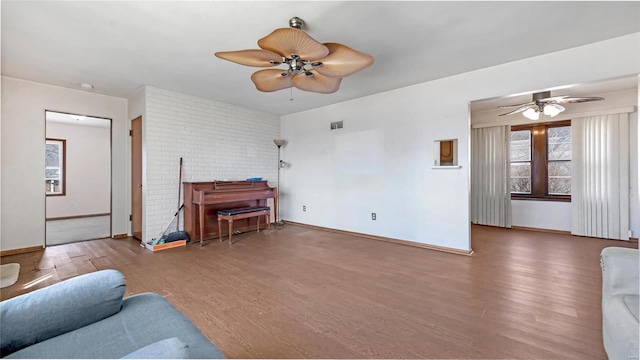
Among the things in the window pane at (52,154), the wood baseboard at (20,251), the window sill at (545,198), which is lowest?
the wood baseboard at (20,251)

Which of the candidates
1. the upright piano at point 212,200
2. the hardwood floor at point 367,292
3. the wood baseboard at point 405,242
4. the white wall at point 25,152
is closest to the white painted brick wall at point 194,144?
the upright piano at point 212,200

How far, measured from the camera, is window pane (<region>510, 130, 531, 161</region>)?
567 cm

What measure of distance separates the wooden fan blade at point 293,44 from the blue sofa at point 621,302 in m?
2.27

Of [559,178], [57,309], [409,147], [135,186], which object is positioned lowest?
[57,309]

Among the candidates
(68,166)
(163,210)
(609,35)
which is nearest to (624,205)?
(609,35)

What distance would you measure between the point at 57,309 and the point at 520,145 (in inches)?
287

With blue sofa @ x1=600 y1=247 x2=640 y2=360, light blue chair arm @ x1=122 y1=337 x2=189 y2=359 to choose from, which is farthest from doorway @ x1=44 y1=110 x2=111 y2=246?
blue sofa @ x1=600 y1=247 x2=640 y2=360

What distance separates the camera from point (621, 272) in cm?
149

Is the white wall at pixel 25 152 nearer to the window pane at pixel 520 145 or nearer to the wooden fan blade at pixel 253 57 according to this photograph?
the wooden fan blade at pixel 253 57

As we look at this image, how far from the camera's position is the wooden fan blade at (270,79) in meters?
2.62

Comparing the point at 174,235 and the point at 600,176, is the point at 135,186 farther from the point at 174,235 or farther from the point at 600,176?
the point at 600,176

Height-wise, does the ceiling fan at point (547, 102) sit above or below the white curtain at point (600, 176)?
above

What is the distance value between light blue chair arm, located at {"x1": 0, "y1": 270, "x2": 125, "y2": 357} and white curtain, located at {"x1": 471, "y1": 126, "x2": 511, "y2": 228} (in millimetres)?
6476

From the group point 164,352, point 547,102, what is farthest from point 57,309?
point 547,102
